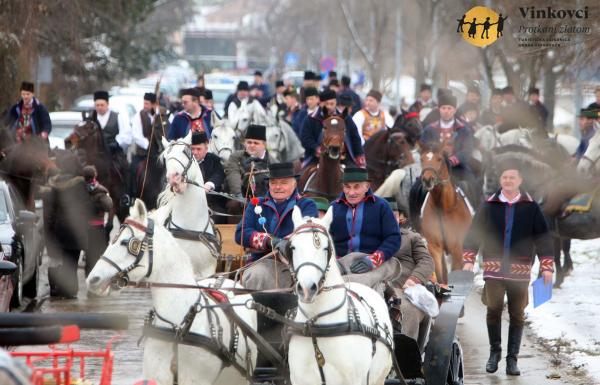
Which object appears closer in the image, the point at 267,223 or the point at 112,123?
the point at 267,223

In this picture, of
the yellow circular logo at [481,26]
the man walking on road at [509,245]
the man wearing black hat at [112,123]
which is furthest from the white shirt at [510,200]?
the man wearing black hat at [112,123]

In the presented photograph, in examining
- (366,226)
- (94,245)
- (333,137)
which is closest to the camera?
(366,226)

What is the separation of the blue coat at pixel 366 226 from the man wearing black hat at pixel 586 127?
8.23 metres

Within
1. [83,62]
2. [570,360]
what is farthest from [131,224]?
[83,62]

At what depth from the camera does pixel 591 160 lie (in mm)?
16812

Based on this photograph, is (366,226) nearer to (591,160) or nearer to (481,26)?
(591,160)

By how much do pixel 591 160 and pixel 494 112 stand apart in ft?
29.5

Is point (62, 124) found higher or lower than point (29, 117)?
lower

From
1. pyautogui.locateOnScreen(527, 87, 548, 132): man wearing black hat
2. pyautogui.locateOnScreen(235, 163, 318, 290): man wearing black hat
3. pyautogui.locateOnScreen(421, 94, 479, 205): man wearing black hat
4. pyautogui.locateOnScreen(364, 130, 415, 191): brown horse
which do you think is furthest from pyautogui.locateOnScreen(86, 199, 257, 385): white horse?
pyautogui.locateOnScreen(527, 87, 548, 132): man wearing black hat

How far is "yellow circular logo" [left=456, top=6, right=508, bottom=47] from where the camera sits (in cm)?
2128

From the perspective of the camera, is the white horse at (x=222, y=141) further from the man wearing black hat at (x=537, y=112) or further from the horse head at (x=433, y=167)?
the man wearing black hat at (x=537, y=112)

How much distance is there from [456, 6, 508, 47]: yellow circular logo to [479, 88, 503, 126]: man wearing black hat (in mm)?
3251

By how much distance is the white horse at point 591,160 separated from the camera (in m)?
16.8

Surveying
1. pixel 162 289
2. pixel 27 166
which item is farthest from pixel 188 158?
pixel 27 166
